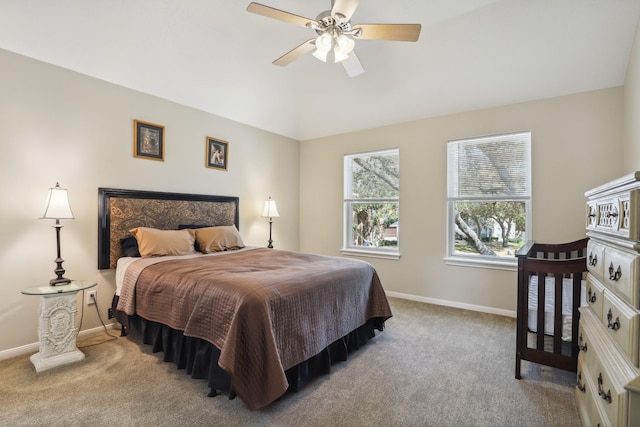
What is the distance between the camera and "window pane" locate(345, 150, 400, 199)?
14.5 feet

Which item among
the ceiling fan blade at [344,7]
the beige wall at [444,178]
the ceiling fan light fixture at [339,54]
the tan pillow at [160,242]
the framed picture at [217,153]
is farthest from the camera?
the framed picture at [217,153]

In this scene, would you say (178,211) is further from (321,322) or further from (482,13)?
(482,13)

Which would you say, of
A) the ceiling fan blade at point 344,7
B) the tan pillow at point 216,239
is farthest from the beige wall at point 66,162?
the ceiling fan blade at point 344,7

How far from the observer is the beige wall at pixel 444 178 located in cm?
307

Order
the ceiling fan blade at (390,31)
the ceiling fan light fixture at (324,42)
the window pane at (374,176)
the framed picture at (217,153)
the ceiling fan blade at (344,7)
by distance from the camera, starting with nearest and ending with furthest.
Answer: the ceiling fan blade at (344,7)
the ceiling fan blade at (390,31)
the ceiling fan light fixture at (324,42)
the framed picture at (217,153)
the window pane at (374,176)

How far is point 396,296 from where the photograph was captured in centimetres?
424

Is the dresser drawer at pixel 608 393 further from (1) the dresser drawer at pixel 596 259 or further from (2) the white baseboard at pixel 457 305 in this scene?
(2) the white baseboard at pixel 457 305

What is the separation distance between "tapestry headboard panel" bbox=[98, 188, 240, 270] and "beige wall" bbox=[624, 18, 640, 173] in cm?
410

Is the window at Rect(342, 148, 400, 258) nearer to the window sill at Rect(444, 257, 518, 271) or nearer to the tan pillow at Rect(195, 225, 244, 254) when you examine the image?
the window sill at Rect(444, 257, 518, 271)

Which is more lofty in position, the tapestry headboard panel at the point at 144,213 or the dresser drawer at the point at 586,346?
the tapestry headboard panel at the point at 144,213

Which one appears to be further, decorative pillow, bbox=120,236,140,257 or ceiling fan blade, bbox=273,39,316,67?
decorative pillow, bbox=120,236,140,257

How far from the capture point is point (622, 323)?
111cm

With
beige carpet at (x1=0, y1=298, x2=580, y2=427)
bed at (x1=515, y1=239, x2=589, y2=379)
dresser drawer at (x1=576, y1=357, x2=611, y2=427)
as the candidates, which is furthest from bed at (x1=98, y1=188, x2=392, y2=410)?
dresser drawer at (x1=576, y1=357, x2=611, y2=427)

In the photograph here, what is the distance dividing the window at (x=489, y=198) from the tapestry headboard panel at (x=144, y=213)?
118 inches
